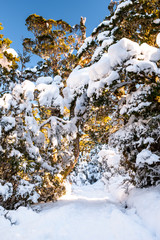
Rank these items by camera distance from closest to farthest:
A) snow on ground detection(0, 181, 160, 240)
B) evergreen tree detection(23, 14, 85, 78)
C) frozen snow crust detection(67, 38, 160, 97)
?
1. snow on ground detection(0, 181, 160, 240)
2. frozen snow crust detection(67, 38, 160, 97)
3. evergreen tree detection(23, 14, 85, 78)

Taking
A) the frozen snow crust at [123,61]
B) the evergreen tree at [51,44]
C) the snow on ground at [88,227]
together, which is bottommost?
the snow on ground at [88,227]

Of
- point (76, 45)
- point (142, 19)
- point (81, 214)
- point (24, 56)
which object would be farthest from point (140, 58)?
point (76, 45)

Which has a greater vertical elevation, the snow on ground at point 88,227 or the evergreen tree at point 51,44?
the evergreen tree at point 51,44

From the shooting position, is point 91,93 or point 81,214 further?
point 91,93

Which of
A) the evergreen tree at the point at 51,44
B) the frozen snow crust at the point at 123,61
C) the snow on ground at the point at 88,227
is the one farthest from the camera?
the evergreen tree at the point at 51,44

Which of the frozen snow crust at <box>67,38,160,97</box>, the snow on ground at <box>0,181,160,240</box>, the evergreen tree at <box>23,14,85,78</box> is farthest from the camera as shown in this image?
the evergreen tree at <box>23,14,85,78</box>

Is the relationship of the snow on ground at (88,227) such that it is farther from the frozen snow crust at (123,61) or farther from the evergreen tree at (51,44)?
the evergreen tree at (51,44)

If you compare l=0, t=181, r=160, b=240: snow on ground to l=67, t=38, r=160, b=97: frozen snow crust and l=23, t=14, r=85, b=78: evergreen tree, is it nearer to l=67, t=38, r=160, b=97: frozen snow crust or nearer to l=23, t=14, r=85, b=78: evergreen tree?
l=67, t=38, r=160, b=97: frozen snow crust

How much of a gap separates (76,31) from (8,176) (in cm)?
1014

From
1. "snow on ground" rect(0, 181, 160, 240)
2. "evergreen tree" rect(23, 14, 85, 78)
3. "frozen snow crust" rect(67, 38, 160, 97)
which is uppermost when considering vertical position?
"evergreen tree" rect(23, 14, 85, 78)

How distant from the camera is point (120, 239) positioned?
3.10 meters

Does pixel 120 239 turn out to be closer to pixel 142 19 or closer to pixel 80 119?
pixel 80 119

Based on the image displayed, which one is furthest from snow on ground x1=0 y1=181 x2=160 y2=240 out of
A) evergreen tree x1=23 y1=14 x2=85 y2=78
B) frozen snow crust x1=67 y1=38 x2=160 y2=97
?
evergreen tree x1=23 y1=14 x2=85 y2=78

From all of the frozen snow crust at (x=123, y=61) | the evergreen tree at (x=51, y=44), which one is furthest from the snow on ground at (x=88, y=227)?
the evergreen tree at (x=51, y=44)
